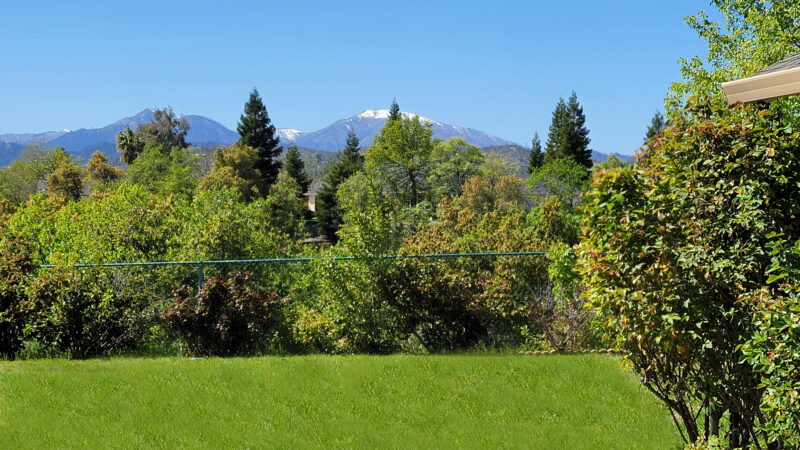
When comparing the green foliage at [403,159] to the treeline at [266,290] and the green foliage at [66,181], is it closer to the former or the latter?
the green foliage at [66,181]

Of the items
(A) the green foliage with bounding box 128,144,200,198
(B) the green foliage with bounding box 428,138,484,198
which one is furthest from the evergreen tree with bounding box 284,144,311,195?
(B) the green foliage with bounding box 428,138,484,198

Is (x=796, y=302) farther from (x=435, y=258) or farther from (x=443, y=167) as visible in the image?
(x=443, y=167)

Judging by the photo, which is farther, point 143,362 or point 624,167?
point 143,362

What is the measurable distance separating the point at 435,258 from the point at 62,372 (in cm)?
443

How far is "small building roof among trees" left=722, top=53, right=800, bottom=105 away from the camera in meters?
3.25

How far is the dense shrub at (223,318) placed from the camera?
8.50m

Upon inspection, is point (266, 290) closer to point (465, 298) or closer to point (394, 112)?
point (465, 298)

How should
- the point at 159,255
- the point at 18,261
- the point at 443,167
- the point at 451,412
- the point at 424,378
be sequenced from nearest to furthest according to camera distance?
the point at 451,412, the point at 424,378, the point at 18,261, the point at 159,255, the point at 443,167

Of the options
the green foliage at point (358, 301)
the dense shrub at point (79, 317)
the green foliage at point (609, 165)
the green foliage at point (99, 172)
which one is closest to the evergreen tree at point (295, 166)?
the green foliage at point (99, 172)

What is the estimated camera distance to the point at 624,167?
12.6 feet

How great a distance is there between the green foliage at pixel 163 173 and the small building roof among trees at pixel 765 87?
155ft

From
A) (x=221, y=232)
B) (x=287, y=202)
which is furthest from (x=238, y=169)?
(x=221, y=232)

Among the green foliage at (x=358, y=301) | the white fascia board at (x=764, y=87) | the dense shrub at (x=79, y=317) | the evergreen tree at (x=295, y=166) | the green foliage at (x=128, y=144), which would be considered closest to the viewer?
the white fascia board at (x=764, y=87)

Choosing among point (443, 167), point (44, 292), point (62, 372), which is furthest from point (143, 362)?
point (443, 167)
